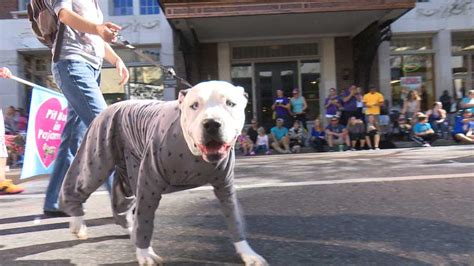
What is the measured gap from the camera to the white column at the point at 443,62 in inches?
644

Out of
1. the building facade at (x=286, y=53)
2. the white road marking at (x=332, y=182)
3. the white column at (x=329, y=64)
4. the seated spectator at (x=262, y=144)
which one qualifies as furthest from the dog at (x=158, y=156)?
Result: the white column at (x=329, y=64)

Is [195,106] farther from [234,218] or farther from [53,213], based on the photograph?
[53,213]

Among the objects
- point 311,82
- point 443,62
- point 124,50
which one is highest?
point 124,50

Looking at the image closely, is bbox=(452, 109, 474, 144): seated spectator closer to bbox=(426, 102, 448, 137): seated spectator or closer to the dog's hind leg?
bbox=(426, 102, 448, 137): seated spectator

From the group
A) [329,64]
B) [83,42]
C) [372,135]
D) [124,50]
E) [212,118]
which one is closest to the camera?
[212,118]

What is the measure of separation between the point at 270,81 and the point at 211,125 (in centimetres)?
1487

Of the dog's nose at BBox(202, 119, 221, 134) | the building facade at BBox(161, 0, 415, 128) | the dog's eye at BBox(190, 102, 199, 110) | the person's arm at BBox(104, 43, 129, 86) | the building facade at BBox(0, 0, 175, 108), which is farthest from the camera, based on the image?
the building facade at BBox(0, 0, 175, 108)

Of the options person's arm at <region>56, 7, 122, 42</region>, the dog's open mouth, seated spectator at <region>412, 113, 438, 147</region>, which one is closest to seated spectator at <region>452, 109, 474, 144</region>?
seated spectator at <region>412, 113, 438, 147</region>

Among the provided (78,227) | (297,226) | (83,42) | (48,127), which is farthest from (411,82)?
(78,227)

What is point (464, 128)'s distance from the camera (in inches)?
496

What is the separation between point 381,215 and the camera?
12.7 feet

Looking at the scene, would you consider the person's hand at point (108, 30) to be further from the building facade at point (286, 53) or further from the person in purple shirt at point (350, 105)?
the building facade at point (286, 53)

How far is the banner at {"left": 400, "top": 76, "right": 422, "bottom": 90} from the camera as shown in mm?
16844

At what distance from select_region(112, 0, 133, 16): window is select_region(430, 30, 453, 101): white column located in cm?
993
